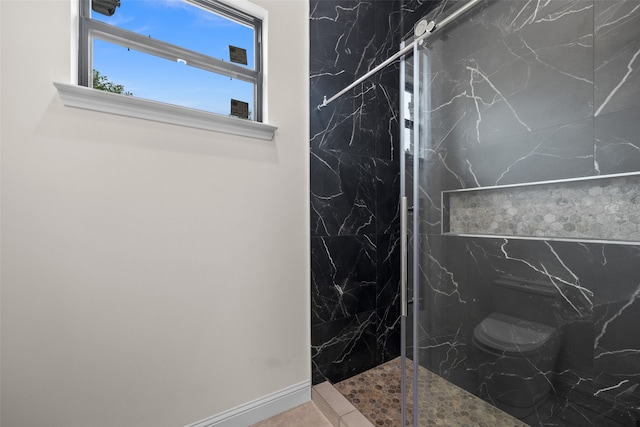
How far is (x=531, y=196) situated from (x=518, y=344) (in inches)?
25.3

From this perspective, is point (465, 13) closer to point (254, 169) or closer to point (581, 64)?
point (581, 64)

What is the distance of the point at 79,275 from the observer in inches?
43.9

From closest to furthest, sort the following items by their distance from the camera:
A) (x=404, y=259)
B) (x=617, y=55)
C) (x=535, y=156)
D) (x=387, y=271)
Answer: (x=617, y=55), (x=535, y=156), (x=404, y=259), (x=387, y=271)

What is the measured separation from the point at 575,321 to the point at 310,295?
1242 millimetres

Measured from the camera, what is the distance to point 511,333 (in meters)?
1.19

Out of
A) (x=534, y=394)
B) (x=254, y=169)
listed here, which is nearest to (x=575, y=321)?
(x=534, y=394)

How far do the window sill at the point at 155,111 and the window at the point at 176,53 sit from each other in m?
0.14

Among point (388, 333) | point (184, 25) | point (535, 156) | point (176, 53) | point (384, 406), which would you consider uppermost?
point (184, 25)

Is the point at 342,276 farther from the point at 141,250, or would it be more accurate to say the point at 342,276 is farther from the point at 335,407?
the point at 141,250

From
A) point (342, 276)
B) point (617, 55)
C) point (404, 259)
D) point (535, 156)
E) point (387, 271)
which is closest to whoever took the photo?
point (617, 55)

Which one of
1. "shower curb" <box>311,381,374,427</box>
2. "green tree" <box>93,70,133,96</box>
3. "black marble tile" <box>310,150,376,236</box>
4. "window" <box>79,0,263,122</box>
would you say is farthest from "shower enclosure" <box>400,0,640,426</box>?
"green tree" <box>93,70,133,96</box>

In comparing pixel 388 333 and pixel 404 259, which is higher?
pixel 404 259

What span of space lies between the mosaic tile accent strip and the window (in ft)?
4.12

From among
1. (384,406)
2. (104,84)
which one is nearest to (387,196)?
(384,406)
